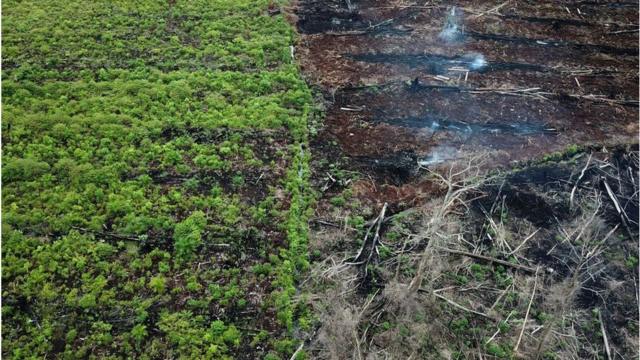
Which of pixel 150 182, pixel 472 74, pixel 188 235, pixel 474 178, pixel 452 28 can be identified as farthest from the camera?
pixel 452 28

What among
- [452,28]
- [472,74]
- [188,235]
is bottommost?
[188,235]

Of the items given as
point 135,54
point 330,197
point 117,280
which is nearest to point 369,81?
point 330,197

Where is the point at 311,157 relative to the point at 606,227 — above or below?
above

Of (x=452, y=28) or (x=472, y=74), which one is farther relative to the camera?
(x=452, y=28)

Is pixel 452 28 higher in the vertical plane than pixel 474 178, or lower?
higher

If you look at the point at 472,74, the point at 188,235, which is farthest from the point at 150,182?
the point at 472,74

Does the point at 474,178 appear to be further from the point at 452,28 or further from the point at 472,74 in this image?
the point at 452,28

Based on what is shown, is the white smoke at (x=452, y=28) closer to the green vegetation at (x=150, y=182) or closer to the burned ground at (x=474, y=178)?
the burned ground at (x=474, y=178)

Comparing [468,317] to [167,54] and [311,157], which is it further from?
[167,54]
